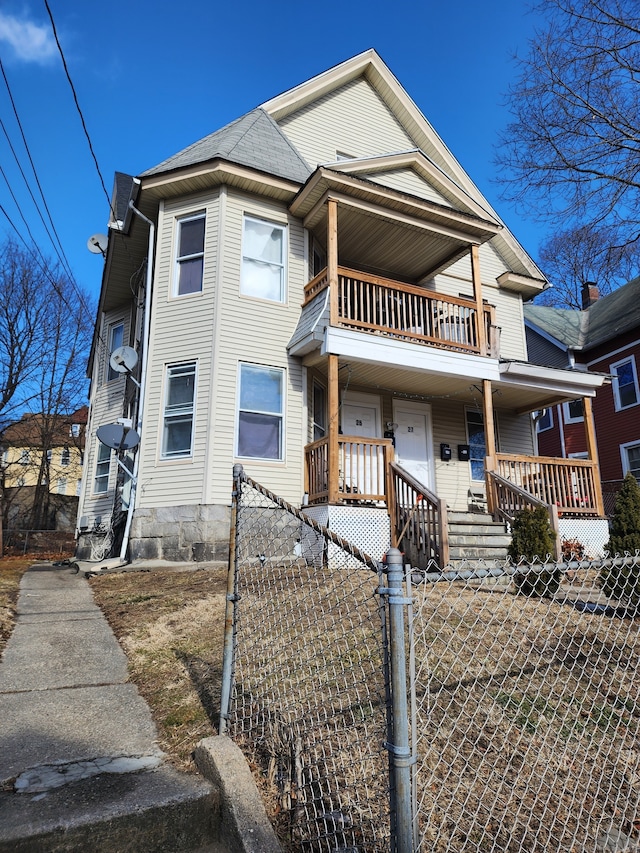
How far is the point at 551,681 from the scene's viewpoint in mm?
4195

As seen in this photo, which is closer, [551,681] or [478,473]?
[551,681]

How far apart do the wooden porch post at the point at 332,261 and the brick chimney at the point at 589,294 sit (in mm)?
19146

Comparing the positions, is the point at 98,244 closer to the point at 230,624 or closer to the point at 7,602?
the point at 7,602

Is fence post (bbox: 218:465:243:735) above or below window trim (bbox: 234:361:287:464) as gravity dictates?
below

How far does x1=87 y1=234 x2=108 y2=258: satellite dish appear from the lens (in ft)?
44.6

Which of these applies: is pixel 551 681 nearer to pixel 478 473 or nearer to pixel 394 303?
pixel 394 303

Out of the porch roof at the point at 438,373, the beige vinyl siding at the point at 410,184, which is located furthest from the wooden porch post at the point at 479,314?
the beige vinyl siding at the point at 410,184

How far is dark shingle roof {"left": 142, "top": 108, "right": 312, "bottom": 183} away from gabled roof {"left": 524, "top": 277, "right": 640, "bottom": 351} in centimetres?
1330

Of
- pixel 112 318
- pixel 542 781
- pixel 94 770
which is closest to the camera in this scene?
pixel 94 770

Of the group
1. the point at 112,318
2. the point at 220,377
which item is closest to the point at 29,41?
the point at 220,377

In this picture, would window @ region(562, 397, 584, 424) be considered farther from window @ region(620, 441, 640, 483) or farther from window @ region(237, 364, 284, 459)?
window @ region(237, 364, 284, 459)

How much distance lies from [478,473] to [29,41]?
1142 cm

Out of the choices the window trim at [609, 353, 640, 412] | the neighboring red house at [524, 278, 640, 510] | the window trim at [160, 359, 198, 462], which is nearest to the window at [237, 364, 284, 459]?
the window trim at [160, 359, 198, 462]

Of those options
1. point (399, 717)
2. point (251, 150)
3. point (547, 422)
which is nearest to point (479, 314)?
point (251, 150)
